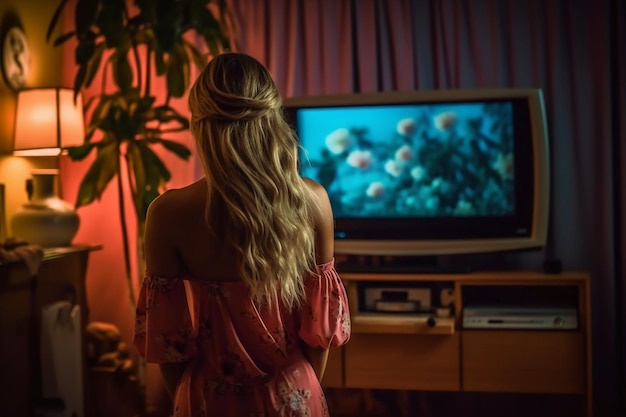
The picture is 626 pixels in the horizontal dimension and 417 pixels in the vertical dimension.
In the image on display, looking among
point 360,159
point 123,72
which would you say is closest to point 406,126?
point 360,159

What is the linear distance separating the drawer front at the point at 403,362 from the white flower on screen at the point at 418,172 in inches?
24.2

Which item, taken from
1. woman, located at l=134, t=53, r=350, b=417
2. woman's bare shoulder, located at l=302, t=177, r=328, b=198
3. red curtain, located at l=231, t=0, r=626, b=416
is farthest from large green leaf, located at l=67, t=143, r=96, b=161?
woman's bare shoulder, located at l=302, t=177, r=328, b=198

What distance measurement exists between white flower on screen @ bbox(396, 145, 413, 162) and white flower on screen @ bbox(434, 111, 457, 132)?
0.14 m

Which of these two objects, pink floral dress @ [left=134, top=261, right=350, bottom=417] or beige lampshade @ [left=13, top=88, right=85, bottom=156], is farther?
beige lampshade @ [left=13, top=88, right=85, bottom=156]

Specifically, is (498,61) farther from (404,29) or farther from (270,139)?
(270,139)

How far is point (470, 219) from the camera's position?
3049 mm

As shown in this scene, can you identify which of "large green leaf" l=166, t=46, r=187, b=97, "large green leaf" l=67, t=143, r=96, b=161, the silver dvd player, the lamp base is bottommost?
the silver dvd player

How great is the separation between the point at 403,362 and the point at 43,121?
1.67m

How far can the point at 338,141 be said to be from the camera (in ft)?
10.2

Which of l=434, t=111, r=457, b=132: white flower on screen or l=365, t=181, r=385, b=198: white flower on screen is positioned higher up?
l=434, t=111, r=457, b=132: white flower on screen

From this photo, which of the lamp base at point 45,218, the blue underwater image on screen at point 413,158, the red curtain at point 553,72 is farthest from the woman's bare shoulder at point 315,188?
the red curtain at point 553,72

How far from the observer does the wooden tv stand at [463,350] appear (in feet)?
9.37

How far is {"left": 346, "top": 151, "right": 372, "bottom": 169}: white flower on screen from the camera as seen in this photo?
3.08 meters

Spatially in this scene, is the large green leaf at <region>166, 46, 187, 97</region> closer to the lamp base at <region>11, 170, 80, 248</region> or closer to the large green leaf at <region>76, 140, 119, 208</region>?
the large green leaf at <region>76, 140, 119, 208</region>
